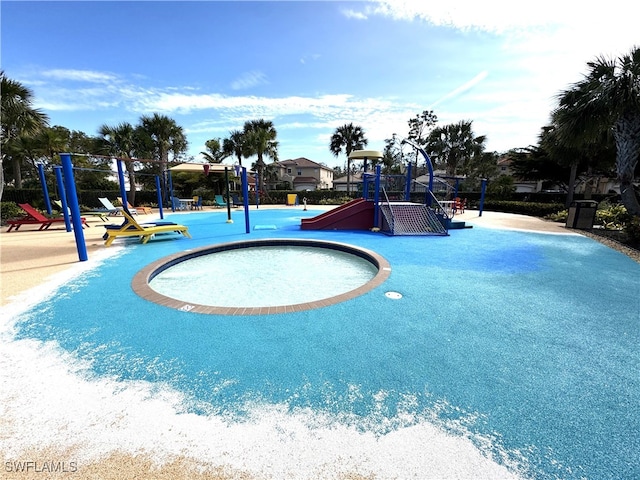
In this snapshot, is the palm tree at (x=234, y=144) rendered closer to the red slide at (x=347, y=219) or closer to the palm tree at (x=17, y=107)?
the palm tree at (x=17, y=107)

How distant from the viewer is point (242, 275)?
A: 23.1ft

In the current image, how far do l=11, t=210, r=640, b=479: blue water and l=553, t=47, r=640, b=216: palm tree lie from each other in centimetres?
779

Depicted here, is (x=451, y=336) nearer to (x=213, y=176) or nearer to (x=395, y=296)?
(x=395, y=296)

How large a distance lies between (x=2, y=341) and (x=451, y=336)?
19.4ft

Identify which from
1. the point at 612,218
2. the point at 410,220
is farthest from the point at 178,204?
the point at 612,218

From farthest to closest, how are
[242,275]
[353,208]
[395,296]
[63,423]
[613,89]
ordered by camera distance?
[353,208]
[613,89]
[242,275]
[395,296]
[63,423]

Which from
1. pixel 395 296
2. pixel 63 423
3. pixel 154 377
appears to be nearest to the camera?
pixel 63 423

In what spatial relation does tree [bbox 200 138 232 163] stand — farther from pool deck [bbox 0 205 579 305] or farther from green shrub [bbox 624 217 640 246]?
green shrub [bbox 624 217 640 246]

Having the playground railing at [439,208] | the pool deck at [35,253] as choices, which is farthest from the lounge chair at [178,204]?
the playground railing at [439,208]

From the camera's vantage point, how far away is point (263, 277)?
688 centimetres

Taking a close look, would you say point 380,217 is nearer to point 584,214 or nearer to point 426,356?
point 584,214

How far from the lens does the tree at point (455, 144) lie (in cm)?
2897

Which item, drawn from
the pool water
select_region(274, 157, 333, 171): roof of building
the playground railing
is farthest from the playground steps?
select_region(274, 157, 333, 171): roof of building

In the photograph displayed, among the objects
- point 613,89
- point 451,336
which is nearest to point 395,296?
point 451,336
